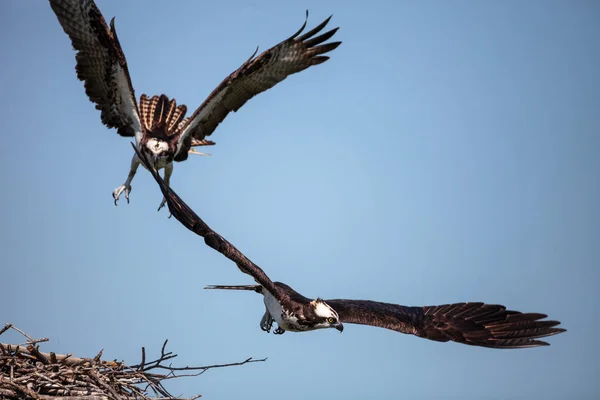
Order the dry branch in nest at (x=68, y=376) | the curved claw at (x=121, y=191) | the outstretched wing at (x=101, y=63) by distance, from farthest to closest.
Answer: the curved claw at (x=121, y=191)
the outstretched wing at (x=101, y=63)
the dry branch in nest at (x=68, y=376)

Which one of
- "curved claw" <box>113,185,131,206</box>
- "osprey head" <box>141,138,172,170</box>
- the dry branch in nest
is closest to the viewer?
the dry branch in nest

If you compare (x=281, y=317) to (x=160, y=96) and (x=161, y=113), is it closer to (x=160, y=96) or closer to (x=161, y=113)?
(x=161, y=113)

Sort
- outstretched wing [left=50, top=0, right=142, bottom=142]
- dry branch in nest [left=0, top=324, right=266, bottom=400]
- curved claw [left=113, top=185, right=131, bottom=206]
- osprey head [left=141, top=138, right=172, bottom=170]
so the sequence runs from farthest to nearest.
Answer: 1. curved claw [left=113, top=185, right=131, bottom=206]
2. osprey head [left=141, top=138, right=172, bottom=170]
3. outstretched wing [left=50, top=0, right=142, bottom=142]
4. dry branch in nest [left=0, top=324, right=266, bottom=400]

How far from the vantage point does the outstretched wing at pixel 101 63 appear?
10992mm

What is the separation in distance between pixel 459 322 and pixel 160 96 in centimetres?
→ 523

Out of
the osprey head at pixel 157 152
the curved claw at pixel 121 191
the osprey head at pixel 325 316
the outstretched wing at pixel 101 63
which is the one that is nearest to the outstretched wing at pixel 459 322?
the osprey head at pixel 325 316

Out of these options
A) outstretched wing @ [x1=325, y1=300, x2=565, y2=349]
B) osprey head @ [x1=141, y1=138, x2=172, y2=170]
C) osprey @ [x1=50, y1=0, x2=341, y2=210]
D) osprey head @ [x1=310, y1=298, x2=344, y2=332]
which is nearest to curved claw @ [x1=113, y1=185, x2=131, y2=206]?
osprey @ [x1=50, y1=0, x2=341, y2=210]

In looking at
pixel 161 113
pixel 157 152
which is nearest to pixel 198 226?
pixel 157 152

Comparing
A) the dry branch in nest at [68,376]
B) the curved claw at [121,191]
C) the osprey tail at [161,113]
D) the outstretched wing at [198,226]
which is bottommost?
the dry branch in nest at [68,376]

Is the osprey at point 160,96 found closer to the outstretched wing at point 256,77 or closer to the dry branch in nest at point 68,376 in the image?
the outstretched wing at point 256,77

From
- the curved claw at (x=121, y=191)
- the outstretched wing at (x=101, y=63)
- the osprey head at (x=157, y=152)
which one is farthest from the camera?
the curved claw at (x=121, y=191)

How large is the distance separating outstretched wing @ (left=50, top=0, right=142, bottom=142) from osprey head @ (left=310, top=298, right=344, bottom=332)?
166 inches

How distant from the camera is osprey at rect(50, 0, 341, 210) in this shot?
11164 mm

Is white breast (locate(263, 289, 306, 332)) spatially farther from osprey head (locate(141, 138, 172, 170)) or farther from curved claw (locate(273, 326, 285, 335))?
osprey head (locate(141, 138, 172, 170))
